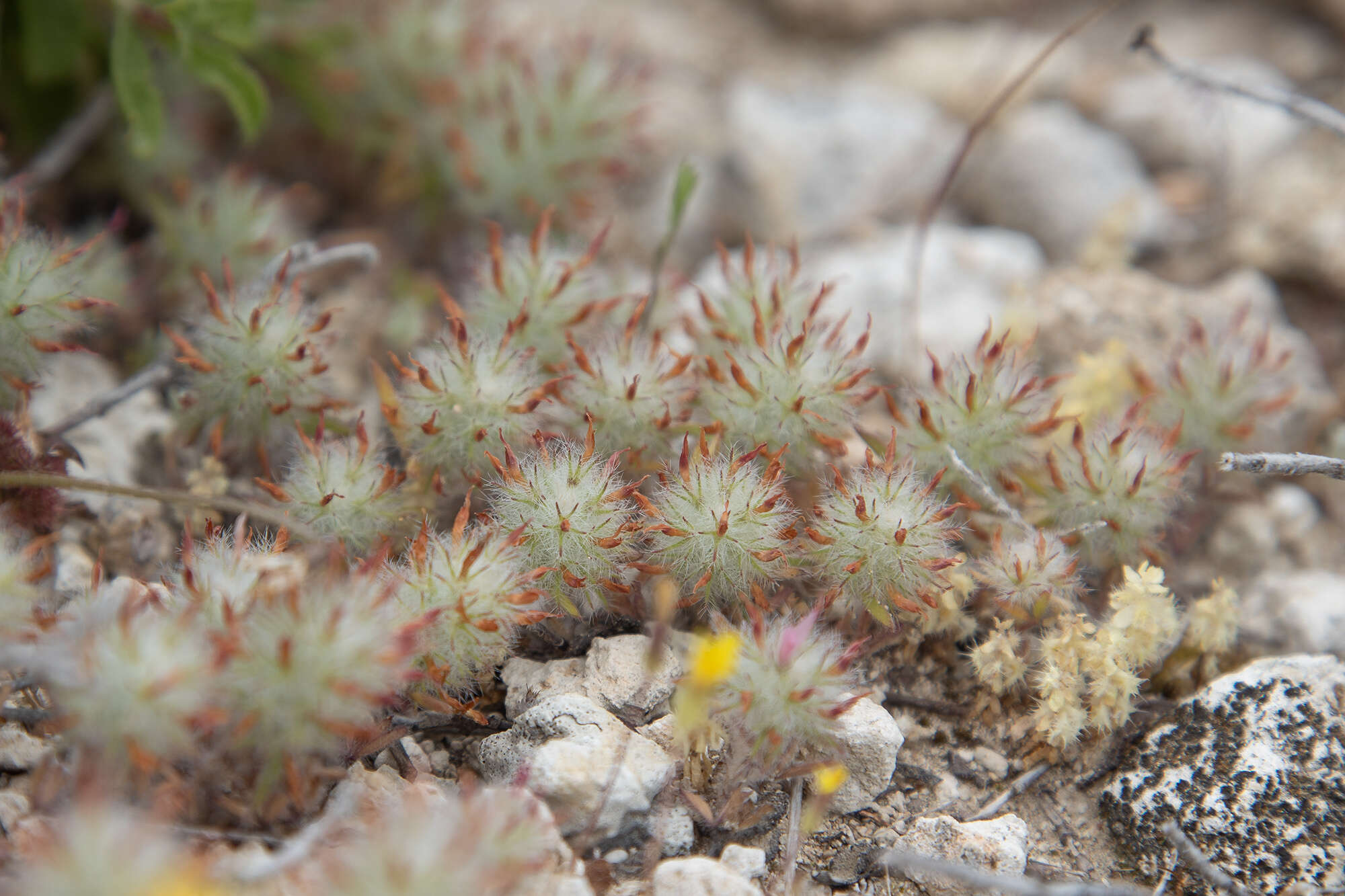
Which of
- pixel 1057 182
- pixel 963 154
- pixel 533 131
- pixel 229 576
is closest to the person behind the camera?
pixel 229 576

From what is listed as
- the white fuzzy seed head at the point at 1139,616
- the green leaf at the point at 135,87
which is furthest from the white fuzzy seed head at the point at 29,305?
the white fuzzy seed head at the point at 1139,616

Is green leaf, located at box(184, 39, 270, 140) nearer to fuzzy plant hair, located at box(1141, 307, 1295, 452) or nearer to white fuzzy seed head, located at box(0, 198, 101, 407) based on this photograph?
white fuzzy seed head, located at box(0, 198, 101, 407)

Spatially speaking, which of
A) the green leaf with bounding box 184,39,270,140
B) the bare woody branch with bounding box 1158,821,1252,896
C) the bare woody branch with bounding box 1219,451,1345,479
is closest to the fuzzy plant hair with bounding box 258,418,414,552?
the green leaf with bounding box 184,39,270,140

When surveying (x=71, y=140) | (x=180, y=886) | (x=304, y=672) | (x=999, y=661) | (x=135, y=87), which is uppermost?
(x=135, y=87)

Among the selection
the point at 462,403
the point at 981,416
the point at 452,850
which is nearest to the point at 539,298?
the point at 462,403

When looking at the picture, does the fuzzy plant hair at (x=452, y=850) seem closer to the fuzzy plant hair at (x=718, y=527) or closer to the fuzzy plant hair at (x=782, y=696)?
the fuzzy plant hair at (x=782, y=696)

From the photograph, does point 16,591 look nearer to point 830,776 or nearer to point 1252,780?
point 830,776
